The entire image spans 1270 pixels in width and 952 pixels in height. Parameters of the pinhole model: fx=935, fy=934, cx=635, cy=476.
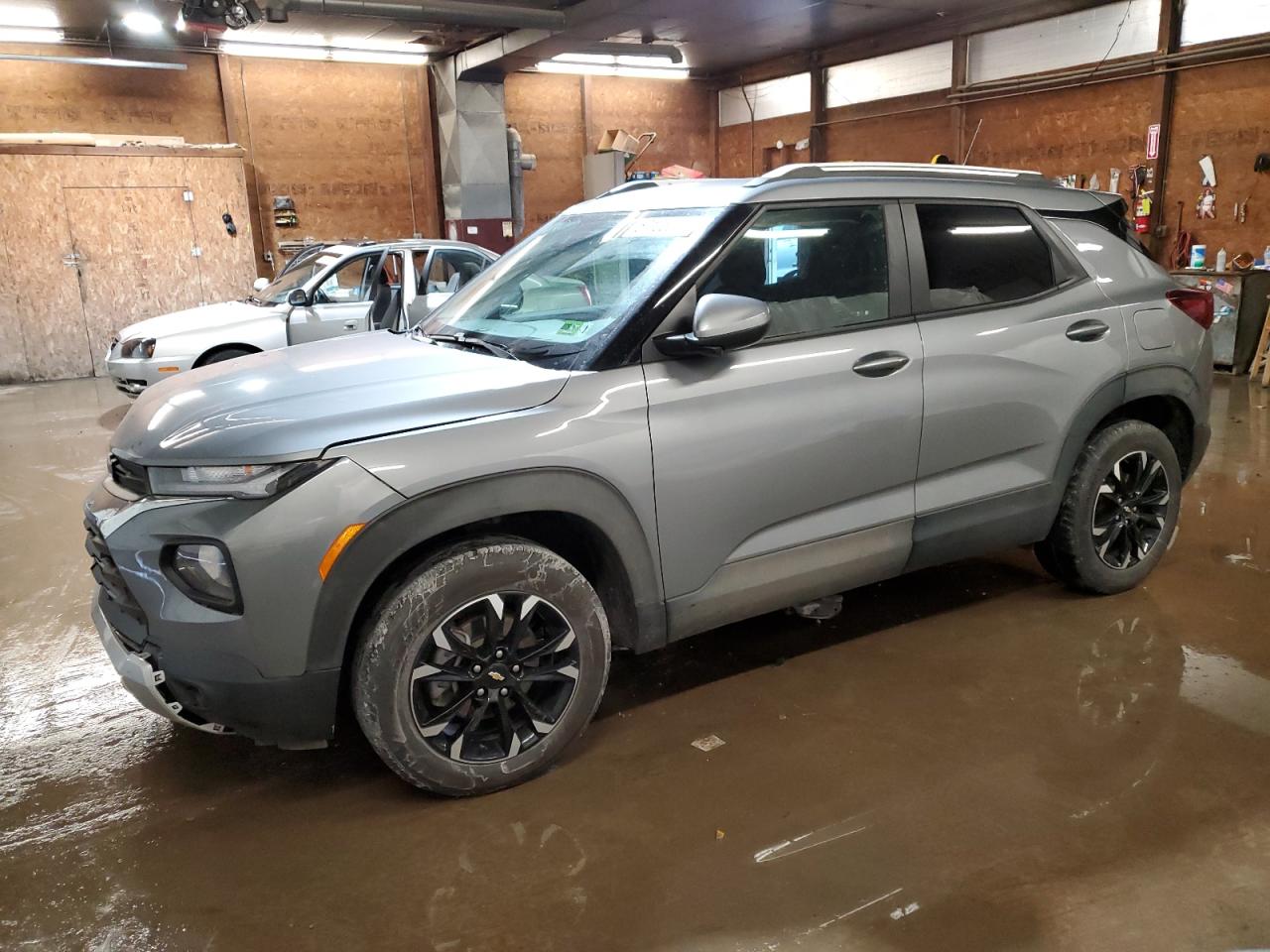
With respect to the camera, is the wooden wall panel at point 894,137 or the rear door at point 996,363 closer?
the rear door at point 996,363

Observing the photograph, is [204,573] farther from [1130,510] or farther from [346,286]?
[346,286]

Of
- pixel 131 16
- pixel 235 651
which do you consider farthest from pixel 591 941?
pixel 131 16

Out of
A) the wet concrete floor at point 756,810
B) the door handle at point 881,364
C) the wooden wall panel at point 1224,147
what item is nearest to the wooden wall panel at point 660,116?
the wooden wall panel at point 1224,147

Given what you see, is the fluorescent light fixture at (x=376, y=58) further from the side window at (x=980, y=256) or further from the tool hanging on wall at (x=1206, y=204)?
the side window at (x=980, y=256)

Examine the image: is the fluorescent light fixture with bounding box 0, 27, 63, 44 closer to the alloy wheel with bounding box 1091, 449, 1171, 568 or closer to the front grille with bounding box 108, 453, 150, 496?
the front grille with bounding box 108, 453, 150, 496

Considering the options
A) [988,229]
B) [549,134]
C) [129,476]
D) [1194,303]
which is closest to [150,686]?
[129,476]

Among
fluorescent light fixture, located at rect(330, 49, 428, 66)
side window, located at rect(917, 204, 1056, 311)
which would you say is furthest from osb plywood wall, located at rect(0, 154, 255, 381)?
side window, located at rect(917, 204, 1056, 311)

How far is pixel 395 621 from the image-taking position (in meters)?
2.39

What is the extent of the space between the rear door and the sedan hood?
6.28 m

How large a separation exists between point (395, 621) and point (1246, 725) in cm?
261

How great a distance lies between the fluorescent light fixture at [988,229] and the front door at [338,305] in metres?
5.48

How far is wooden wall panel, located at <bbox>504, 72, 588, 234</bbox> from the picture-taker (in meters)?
14.6

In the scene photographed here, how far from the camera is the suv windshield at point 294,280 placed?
8.24 metres

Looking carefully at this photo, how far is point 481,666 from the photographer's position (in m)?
2.53
